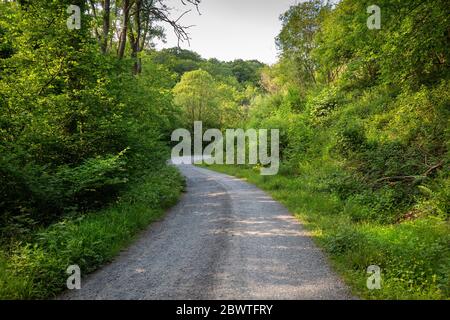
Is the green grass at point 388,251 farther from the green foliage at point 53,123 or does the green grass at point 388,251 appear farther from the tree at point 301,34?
the tree at point 301,34

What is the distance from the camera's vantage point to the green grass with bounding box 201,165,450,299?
559cm

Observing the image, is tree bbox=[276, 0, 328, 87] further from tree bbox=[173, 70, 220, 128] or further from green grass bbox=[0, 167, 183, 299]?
green grass bbox=[0, 167, 183, 299]

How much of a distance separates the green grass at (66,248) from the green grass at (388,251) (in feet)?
17.4

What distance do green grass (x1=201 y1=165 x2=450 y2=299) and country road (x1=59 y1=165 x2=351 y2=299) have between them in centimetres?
41

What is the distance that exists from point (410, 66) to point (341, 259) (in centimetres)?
893

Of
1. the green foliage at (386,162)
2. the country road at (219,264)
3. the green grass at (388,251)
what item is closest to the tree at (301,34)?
the green foliage at (386,162)

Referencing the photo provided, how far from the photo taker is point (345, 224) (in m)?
9.35

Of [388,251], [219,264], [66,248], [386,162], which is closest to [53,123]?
[66,248]

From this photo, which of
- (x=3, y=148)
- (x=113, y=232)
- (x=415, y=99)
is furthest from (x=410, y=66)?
(x=3, y=148)

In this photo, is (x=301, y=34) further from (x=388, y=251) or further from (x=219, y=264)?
(x=219, y=264)

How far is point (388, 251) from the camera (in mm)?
6926

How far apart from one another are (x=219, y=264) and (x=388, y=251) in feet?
12.0

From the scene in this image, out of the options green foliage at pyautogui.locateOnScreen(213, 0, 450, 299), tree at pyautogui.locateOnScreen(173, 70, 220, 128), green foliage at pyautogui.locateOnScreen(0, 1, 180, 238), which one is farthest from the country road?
tree at pyautogui.locateOnScreen(173, 70, 220, 128)
